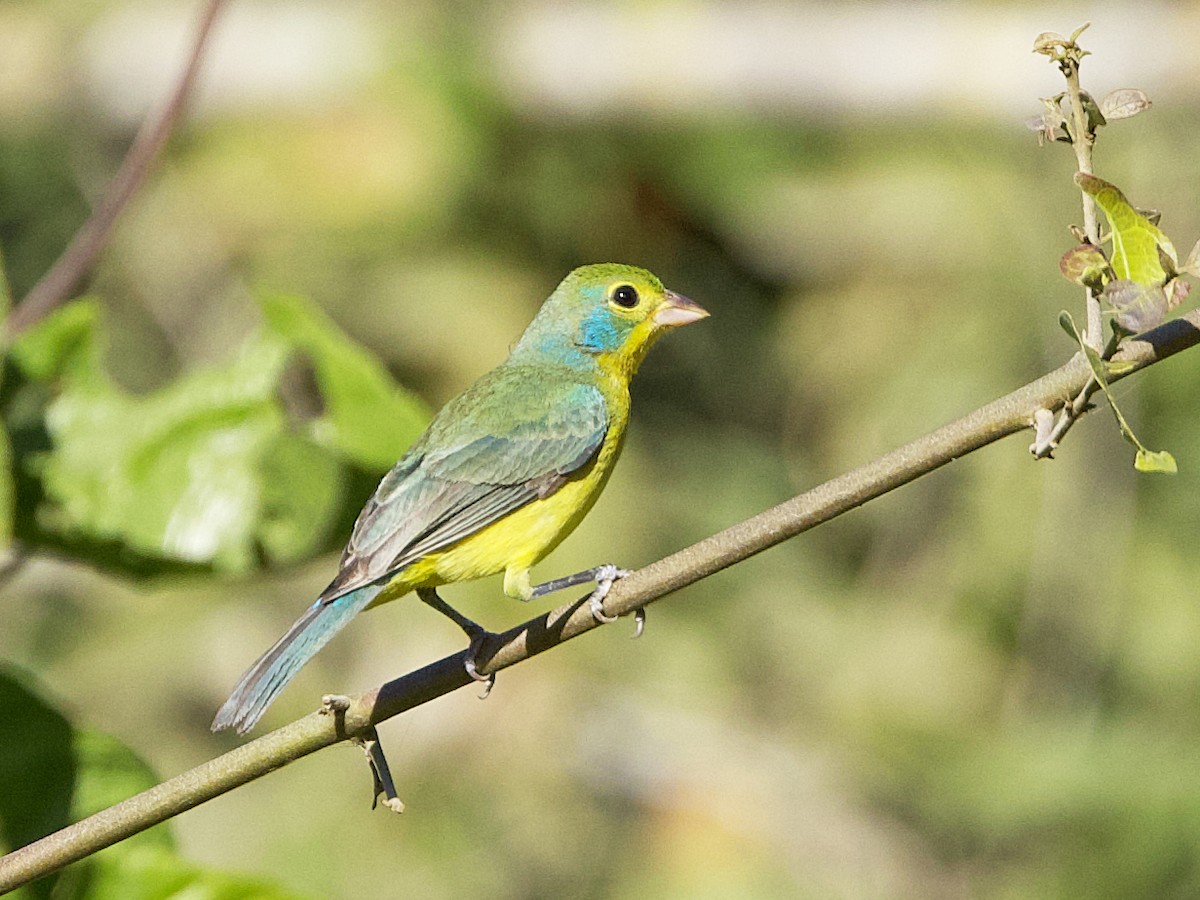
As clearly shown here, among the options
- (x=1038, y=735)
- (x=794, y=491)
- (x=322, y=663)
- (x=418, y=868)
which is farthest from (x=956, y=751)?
(x=322, y=663)

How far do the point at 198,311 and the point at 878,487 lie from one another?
5587 mm

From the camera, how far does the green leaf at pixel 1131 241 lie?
1546 mm

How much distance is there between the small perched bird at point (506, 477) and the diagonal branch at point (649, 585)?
0.43 meters

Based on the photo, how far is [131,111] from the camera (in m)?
6.77

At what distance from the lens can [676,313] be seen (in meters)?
3.35

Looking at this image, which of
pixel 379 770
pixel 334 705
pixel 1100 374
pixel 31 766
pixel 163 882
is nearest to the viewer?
pixel 1100 374

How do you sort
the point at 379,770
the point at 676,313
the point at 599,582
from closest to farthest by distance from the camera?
the point at 379,770 < the point at 599,582 < the point at 676,313

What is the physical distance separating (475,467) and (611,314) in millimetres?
653

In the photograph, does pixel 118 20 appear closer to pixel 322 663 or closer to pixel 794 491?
pixel 322 663

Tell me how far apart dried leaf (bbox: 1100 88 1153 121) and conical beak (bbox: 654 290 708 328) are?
1.66m

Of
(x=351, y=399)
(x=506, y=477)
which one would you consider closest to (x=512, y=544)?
(x=506, y=477)

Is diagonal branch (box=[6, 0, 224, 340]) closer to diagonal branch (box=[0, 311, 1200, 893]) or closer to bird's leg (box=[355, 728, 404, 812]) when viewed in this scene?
bird's leg (box=[355, 728, 404, 812])

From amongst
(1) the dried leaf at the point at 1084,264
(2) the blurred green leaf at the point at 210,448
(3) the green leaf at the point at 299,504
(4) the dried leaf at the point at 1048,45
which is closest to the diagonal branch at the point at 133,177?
(2) the blurred green leaf at the point at 210,448

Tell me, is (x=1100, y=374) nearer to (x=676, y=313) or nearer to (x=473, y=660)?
(x=473, y=660)
